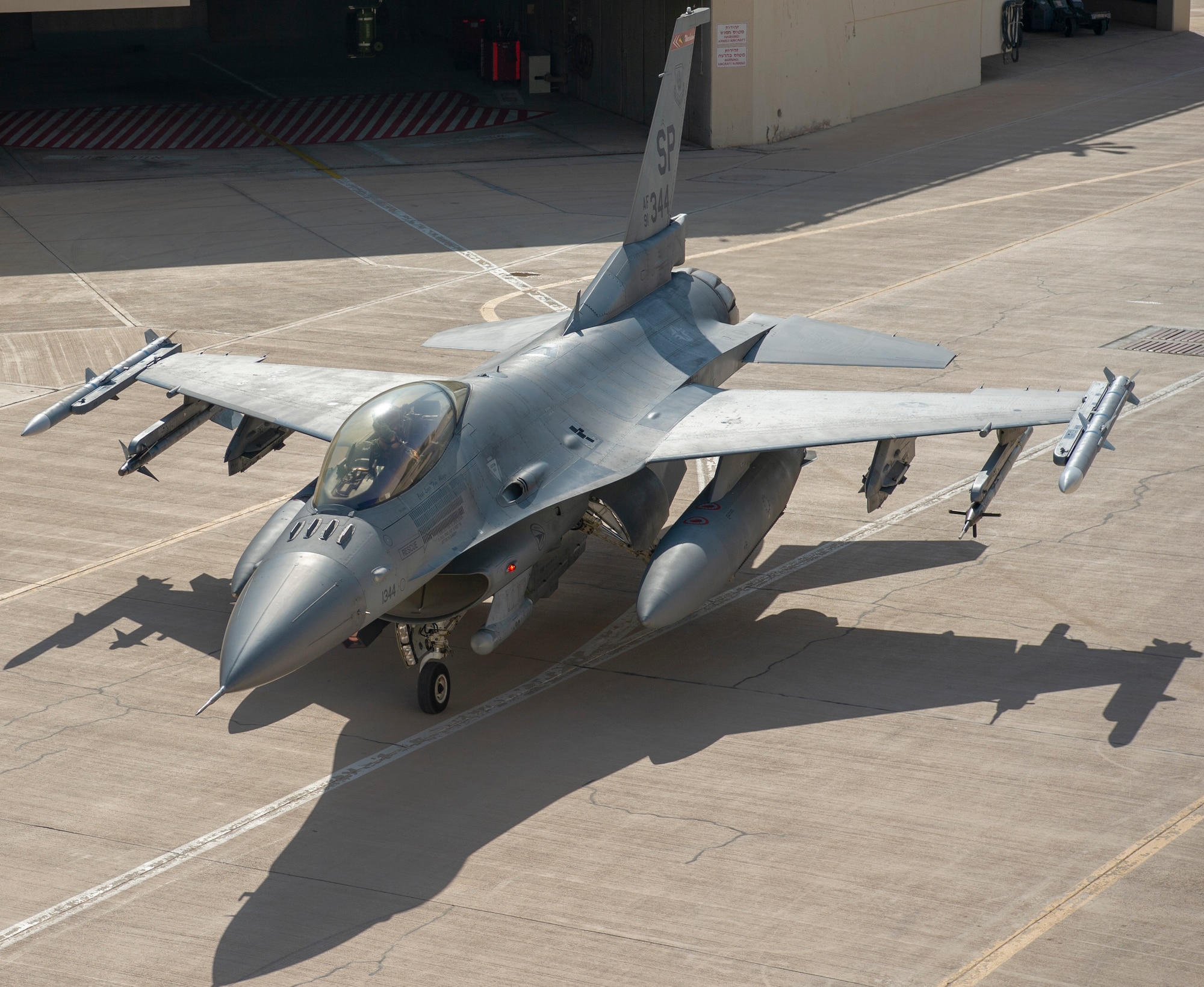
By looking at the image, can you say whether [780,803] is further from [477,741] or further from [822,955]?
[477,741]

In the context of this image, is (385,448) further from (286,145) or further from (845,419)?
(286,145)

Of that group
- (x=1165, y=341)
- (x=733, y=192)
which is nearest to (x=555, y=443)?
(x=1165, y=341)

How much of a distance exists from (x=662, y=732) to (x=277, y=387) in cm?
748

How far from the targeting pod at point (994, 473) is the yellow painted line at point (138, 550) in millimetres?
10225

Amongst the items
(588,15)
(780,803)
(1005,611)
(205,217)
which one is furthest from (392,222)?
(780,803)

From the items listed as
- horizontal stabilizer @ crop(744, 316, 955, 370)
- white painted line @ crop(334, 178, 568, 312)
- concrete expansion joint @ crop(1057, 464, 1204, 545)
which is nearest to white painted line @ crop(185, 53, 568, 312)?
white painted line @ crop(334, 178, 568, 312)

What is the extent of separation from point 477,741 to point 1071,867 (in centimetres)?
600

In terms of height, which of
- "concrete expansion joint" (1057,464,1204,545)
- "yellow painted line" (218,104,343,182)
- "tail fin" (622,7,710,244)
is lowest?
"concrete expansion joint" (1057,464,1204,545)

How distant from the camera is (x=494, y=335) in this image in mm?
21359

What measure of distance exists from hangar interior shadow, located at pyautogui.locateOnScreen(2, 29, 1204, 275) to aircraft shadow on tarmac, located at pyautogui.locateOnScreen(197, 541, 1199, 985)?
791 inches

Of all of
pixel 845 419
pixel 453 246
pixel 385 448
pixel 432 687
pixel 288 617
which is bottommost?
pixel 432 687

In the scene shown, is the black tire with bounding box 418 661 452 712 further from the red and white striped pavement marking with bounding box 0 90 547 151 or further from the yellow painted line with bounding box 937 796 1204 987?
the red and white striped pavement marking with bounding box 0 90 547 151

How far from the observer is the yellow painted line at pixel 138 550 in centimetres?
1812

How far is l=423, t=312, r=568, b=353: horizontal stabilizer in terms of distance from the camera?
68.1 ft
